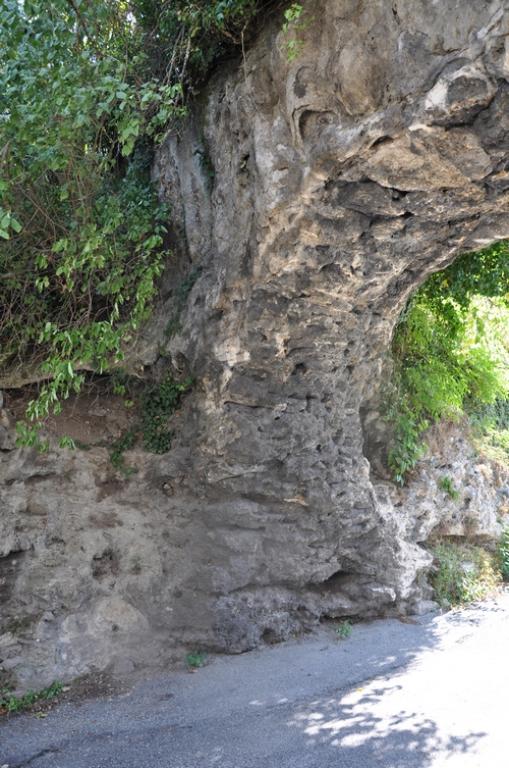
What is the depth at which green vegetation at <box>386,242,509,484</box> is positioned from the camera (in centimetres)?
770

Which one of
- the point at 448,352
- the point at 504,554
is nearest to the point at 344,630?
the point at 504,554

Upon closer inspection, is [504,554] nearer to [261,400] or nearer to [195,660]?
[261,400]

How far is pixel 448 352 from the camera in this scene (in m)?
9.43

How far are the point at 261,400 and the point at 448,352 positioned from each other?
4.07 metres

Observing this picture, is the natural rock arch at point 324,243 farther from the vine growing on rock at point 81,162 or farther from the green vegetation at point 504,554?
the green vegetation at point 504,554

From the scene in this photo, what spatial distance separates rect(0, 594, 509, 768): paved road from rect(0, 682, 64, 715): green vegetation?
22cm

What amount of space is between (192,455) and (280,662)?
2.48 meters

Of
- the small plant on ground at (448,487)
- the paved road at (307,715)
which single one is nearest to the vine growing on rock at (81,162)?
the paved road at (307,715)

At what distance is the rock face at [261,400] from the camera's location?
5086 mm

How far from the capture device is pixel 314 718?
5332 millimetres

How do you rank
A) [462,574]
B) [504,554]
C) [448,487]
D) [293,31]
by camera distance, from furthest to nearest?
[504,554]
[448,487]
[462,574]
[293,31]

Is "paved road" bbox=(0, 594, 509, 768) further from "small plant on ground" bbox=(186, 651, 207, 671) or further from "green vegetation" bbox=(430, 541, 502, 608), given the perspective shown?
"green vegetation" bbox=(430, 541, 502, 608)

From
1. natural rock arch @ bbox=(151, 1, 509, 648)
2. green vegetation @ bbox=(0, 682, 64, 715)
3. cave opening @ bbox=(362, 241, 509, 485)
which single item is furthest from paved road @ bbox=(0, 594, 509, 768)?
cave opening @ bbox=(362, 241, 509, 485)

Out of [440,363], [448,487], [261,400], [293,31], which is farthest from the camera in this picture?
[440,363]
